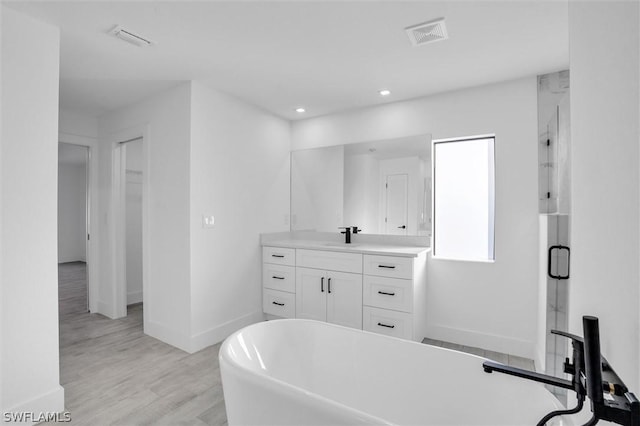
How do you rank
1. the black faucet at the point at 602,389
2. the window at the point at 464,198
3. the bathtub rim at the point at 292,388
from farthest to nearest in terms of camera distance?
the window at the point at 464,198, the bathtub rim at the point at 292,388, the black faucet at the point at 602,389

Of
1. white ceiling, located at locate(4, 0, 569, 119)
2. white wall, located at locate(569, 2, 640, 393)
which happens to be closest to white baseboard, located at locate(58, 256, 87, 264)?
white ceiling, located at locate(4, 0, 569, 119)

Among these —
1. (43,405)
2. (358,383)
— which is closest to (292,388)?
(358,383)

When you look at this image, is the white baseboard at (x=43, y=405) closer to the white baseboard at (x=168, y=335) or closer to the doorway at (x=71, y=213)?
the white baseboard at (x=168, y=335)

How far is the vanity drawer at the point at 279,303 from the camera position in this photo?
11.6 ft

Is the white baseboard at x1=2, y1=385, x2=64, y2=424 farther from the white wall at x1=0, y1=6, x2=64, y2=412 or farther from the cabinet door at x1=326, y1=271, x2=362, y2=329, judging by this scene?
the cabinet door at x1=326, y1=271, x2=362, y2=329

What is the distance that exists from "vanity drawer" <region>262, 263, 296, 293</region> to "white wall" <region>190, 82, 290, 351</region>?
92 mm

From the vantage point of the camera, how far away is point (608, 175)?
828mm

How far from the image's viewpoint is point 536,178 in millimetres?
2816

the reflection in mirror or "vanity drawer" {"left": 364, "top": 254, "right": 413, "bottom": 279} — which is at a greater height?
the reflection in mirror

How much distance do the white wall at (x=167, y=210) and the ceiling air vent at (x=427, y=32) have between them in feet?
6.37

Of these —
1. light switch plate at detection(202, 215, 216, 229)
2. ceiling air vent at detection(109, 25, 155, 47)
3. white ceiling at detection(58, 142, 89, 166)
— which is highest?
ceiling air vent at detection(109, 25, 155, 47)

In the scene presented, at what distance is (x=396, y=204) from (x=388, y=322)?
1213 mm

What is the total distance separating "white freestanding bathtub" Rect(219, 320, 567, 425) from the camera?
1261mm

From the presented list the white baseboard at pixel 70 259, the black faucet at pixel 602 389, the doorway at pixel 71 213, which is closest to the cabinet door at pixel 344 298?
the black faucet at pixel 602 389
